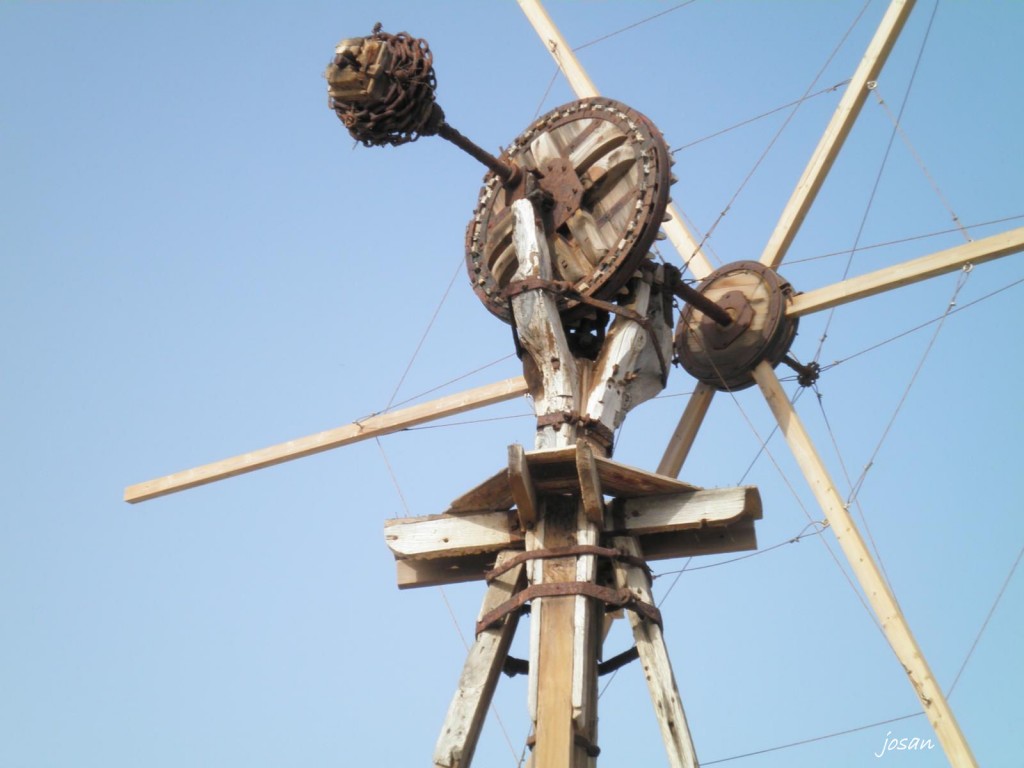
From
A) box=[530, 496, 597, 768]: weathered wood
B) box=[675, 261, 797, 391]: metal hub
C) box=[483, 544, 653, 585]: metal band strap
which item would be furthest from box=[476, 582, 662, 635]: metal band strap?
box=[675, 261, 797, 391]: metal hub

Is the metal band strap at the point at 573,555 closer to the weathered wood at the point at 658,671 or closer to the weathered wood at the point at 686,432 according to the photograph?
the weathered wood at the point at 658,671

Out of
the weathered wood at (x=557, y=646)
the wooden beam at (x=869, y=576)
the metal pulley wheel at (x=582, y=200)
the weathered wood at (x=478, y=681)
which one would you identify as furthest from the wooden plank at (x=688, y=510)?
the wooden beam at (x=869, y=576)

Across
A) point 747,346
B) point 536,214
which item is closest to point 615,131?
point 536,214

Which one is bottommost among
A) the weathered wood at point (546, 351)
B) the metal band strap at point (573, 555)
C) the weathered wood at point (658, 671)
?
the weathered wood at point (658, 671)

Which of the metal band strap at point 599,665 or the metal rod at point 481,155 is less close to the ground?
the metal rod at point 481,155

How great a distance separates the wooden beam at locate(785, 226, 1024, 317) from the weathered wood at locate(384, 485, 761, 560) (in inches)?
95.2

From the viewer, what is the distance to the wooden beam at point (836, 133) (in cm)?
854

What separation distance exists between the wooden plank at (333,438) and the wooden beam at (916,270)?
5.86 feet

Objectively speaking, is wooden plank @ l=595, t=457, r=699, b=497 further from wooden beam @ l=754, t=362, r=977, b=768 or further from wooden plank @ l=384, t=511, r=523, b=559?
wooden beam @ l=754, t=362, r=977, b=768

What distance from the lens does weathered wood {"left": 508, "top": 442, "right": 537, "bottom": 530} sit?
5676 mm

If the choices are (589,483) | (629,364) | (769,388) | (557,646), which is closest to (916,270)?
(769,388)

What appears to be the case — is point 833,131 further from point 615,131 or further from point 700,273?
point 615,131

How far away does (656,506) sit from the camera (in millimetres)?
5992

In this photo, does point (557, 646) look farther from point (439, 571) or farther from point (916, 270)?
point (916, 270)
